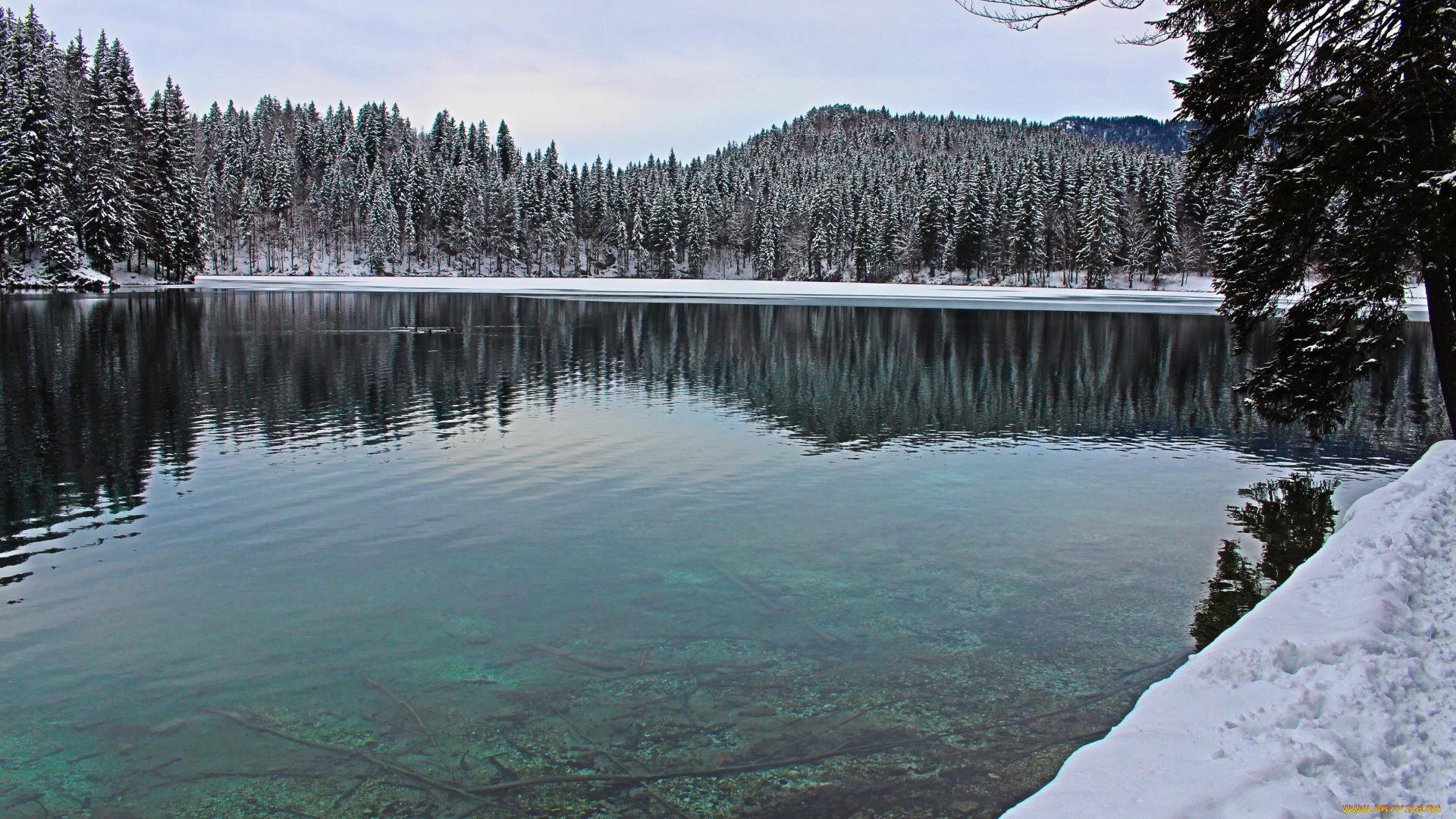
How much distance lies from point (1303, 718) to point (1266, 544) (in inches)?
291

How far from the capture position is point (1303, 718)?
5.55 m

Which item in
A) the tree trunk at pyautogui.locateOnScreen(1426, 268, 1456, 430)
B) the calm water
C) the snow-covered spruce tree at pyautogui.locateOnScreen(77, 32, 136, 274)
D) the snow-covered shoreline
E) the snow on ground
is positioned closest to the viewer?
the calm water

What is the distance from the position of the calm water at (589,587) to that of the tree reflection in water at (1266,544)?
312 mm

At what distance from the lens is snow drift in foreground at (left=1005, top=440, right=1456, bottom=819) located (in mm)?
4781

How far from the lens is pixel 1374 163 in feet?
41.9

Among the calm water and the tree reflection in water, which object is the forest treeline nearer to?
the calm water

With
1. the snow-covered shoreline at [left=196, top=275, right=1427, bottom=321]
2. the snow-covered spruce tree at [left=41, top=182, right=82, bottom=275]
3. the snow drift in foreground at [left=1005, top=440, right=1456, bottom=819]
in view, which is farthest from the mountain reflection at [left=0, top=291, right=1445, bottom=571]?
the snow-covered shoreline at [left=196, top=275, right=1427, bottom=321]

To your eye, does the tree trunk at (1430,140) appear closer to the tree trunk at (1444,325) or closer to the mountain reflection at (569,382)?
the tree trunk at (1444,325)

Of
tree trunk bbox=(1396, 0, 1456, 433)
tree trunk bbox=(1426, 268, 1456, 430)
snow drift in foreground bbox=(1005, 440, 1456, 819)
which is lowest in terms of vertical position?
snow drift in foreground bbox=(1005, 440, 1456, 819)

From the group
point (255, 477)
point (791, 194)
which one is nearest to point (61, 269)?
point (255, 477)

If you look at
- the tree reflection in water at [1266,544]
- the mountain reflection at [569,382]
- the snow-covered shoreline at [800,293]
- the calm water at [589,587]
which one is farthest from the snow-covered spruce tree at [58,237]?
the tree reflection in water at [1266,544]

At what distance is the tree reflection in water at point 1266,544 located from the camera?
9.48 m

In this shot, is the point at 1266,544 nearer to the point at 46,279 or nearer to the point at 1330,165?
the point at 1330,165

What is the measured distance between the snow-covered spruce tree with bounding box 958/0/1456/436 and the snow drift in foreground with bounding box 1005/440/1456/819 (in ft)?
21.3
